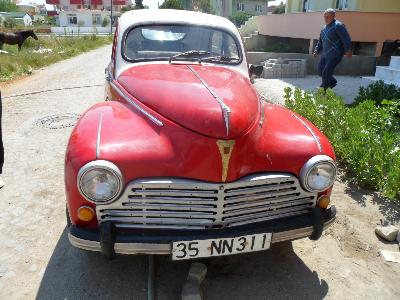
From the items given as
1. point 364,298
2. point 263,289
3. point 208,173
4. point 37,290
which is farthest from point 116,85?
point 364,298

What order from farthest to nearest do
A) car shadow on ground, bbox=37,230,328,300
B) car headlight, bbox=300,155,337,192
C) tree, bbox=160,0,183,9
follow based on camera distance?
tree, bbox=160,0,183,9, car shadow on ground, bbox=37,230,328,300, car headlight, bbox=300,155,337,192

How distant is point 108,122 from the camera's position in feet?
8.28

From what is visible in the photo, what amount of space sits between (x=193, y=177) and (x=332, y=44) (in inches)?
235

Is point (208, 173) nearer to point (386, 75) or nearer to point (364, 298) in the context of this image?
point (364, 298)

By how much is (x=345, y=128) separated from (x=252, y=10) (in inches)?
2092

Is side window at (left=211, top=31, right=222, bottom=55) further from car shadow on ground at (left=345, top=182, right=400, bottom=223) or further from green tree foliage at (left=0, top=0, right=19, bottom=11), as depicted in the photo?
green tree foliage at (left=0, top=0, right=19, bottom=11)

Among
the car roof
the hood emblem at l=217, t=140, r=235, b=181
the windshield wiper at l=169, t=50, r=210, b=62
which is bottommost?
the hood emblem at l=217, t=140, r=235, b=181

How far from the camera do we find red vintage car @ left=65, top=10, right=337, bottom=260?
2168 millimetres

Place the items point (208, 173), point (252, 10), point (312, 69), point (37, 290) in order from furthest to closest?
point (252, 10), point (312, 69), point (37, 290), point (208, 173)

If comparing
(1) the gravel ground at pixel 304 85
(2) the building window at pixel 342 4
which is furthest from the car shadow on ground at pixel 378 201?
(2) the building window at pixel 342 4

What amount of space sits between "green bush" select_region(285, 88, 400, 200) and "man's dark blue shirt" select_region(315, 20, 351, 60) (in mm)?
2325

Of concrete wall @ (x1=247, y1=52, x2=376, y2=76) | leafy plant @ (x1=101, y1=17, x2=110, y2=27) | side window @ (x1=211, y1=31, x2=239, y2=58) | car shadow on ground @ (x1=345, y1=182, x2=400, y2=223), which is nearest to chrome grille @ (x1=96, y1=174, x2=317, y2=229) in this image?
car shadow on ground @ (x1=345, y1=182, x2=400, y2=223)

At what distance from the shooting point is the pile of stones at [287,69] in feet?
34.4

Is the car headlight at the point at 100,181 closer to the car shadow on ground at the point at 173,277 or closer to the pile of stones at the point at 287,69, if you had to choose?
the car shadow on ground at the point at 173,277
